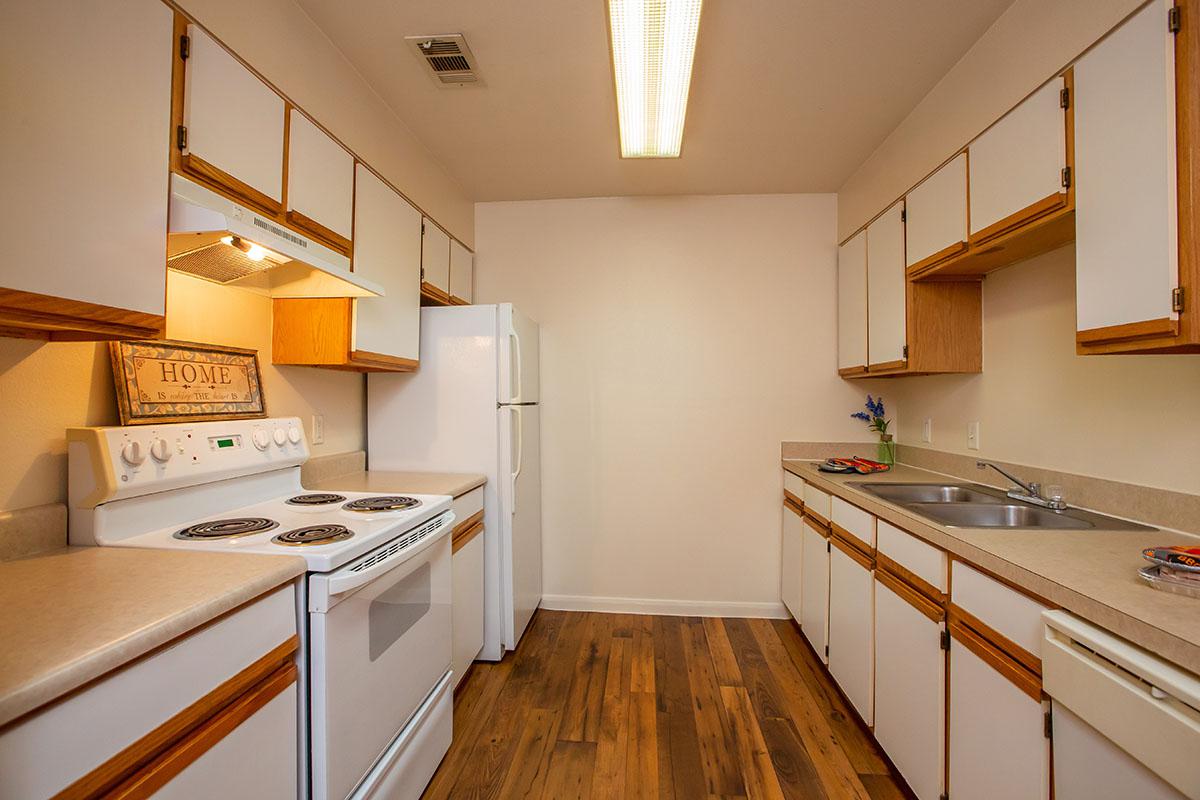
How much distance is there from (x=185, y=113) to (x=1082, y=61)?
2305mm

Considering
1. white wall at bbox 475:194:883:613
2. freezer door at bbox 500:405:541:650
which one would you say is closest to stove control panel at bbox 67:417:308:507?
freezer door at bbox 500:405:541:650

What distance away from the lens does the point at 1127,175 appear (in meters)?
1.23

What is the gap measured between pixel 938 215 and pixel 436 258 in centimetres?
232

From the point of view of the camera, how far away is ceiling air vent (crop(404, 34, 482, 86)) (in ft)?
6.13

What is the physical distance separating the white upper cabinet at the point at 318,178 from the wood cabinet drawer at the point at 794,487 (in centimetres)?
249

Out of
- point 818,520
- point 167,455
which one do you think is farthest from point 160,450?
point 818,520

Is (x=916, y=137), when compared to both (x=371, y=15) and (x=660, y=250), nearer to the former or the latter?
(x=660, y=250)

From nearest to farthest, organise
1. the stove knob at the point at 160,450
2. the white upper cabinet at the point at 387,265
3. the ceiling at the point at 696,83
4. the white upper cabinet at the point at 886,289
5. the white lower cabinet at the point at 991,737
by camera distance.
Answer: the white lower cabinet at the point at 991,737 < the stove knob at the point at 160,450 < the ceiling at the point at 696,83 < the white upper cabinet at the point at 387,265 < the white upper cabinet at the point at 886,289

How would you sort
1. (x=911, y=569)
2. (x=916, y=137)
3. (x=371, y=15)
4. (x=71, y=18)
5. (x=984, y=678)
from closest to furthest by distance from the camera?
(x=71, y=18), (x=984, y=678), (x=911, y=569), (x=371, y=15), (x=916, y=137)

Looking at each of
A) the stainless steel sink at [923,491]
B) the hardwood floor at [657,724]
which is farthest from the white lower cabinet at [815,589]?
the stainless steel sink at [923,491]

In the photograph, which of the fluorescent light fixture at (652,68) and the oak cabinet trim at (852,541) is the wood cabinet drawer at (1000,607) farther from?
the fluorescent light fixture at (652,68)

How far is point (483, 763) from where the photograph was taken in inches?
73.7

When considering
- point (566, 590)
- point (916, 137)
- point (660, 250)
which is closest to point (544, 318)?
point (660, 250)

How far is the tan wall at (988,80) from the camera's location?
4.65ft
